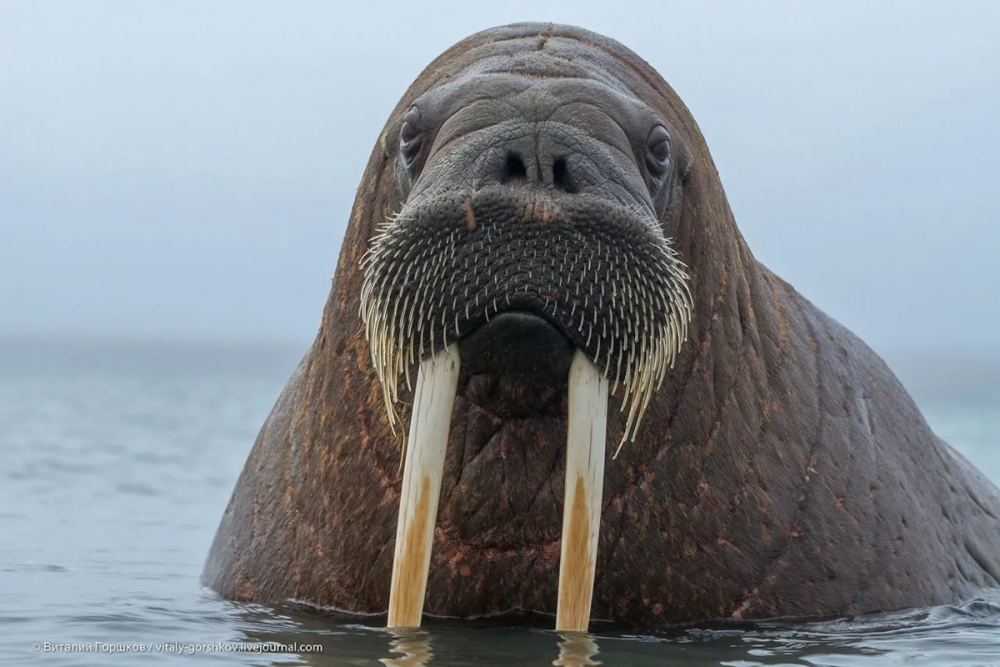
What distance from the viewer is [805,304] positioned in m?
7.96

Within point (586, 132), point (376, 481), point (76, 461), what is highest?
point (76, 461)

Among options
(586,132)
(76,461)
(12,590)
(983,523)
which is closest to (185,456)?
(76,461)

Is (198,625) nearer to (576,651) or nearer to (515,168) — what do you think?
(576,651)

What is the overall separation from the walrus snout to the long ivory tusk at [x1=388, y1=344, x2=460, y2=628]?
0.63 ft

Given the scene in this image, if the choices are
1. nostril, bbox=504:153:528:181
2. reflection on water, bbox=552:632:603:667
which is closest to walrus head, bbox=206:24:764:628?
nostril, bbox=504:153:528:181

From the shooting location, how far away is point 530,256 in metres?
5.65

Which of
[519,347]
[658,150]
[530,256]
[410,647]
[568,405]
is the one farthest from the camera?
[658,150]

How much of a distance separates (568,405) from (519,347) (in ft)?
0.98

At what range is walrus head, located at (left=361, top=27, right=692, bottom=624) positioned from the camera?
18.6 feet

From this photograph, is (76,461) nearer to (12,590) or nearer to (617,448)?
(12,590)

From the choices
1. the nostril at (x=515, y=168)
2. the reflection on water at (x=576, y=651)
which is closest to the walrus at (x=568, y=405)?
the nostril at (x=515, y=168)

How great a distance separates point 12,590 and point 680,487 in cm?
387

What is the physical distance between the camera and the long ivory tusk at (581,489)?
5.72m

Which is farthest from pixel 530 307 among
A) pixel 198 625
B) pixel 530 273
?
pixel 198 625
